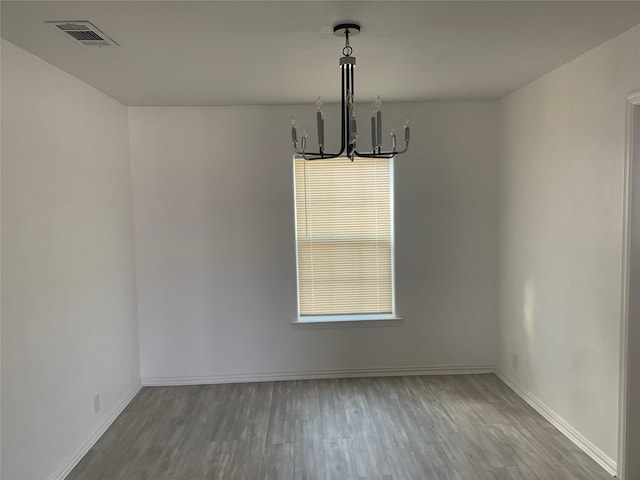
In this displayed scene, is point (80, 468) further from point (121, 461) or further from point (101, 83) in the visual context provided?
point (101, 83)

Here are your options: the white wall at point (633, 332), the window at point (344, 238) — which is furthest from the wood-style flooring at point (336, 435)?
the window at point (344, 238)

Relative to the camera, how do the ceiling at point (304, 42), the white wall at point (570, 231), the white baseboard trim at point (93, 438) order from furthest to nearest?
the white baseboard trim at point (93, 438)
the white wall at point (570, 231)
the ceiling at point (304, 42)

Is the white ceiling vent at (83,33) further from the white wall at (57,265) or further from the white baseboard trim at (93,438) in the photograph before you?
the white baseboard trim at (93,438)

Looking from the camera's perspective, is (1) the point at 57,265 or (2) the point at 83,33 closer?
(2) the point at 83,33

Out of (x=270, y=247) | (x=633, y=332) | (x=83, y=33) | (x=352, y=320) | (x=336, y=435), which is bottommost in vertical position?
(x=336, y=435)

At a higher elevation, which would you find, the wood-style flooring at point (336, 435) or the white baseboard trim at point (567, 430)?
the white baseboard trim at point (567, 430)

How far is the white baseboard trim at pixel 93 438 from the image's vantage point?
9.48 ft

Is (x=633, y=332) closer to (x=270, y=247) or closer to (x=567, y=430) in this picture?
(x=567, y=430)

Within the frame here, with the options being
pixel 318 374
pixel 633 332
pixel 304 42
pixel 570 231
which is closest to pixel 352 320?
pixel 318 374

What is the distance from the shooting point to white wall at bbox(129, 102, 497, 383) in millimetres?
4297

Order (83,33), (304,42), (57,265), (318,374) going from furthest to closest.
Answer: (318,374) → (57,265) → (304,42) → (83,33)

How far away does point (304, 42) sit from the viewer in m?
2.58

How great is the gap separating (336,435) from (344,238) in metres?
1.87

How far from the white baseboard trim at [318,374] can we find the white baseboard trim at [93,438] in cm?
37
